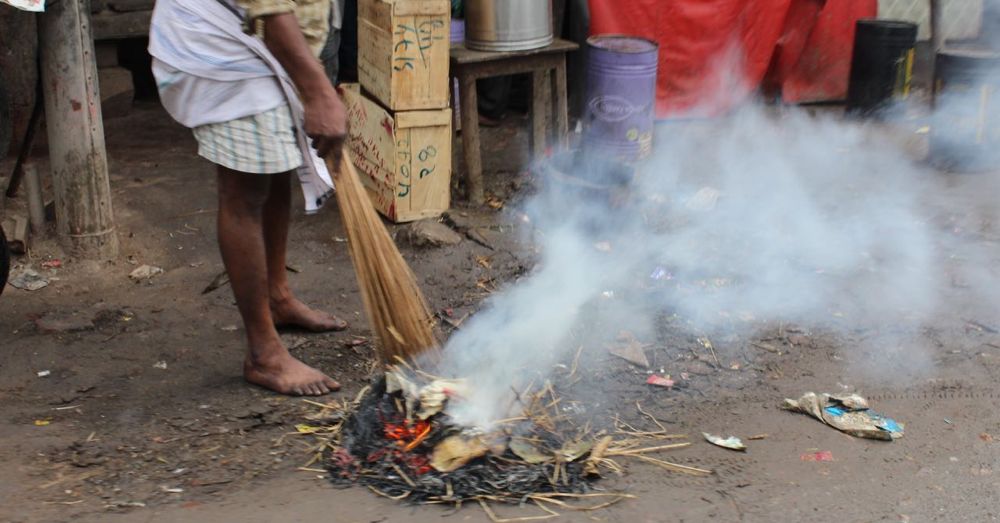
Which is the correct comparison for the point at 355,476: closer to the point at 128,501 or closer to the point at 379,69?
the point at 128,501

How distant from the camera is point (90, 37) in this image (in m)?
4.39

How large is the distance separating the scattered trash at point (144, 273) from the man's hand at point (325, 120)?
1.82m

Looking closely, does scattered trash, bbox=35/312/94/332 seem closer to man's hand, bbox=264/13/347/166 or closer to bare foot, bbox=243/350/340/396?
bare foot, bbox=243/350/340/396

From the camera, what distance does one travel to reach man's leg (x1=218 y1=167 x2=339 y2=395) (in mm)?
3320

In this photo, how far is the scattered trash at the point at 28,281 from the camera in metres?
4.38

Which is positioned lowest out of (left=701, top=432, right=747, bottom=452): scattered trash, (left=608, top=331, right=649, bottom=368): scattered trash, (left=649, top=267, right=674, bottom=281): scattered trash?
(left=701, top=432, right=747, bottom=452): scattered trash

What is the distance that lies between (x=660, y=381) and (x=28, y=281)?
278 centimetres

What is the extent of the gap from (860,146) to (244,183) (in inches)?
176

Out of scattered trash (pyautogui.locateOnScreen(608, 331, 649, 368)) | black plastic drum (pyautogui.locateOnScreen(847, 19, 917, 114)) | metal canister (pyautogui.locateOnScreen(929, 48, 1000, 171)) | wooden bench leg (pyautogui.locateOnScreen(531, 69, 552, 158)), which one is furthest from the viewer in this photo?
black plastic drum (pyautogui.locateOnScreen(847, 19, 917, 114))

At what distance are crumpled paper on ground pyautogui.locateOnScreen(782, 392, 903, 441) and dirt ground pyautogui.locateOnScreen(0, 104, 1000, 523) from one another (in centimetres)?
4

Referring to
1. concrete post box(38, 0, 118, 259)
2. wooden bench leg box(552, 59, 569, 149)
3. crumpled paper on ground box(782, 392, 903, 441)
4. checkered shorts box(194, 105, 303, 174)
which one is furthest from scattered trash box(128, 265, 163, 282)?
crumpled paper on ground box(782, 392, 903, 441)

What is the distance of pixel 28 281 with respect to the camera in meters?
4.42

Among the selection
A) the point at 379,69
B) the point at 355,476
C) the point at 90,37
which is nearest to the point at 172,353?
the point at 355,476

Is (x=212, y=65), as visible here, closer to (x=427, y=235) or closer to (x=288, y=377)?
(x=288, y=377)
